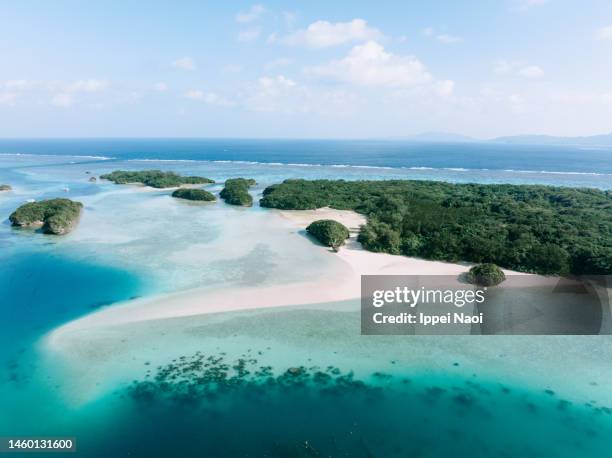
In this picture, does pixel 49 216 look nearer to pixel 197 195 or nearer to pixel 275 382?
pixel 197 195

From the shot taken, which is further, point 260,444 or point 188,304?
point 188,304

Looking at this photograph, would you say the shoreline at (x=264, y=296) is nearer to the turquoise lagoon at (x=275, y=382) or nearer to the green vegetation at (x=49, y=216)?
the turquoise lagoon at (x=275, y=382)

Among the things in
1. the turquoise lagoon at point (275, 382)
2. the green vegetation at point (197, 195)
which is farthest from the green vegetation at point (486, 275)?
the green vegetation at point (197, 195)

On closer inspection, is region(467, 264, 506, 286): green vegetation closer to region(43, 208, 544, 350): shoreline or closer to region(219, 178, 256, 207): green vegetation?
region(43, 208, 544, 350): shoreline

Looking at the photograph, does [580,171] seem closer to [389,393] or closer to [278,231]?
[278,231]

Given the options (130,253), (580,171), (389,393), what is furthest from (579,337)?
(580,171)

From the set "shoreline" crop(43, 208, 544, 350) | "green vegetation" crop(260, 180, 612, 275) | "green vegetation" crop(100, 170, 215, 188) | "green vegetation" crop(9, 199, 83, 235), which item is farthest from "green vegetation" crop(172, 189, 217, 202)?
"shoreline" crop(43, 208, 544, 350)

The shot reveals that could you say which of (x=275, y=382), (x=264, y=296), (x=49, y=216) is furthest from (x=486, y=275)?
(x=49, y=216)

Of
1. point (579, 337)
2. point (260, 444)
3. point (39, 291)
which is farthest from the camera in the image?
point (39, 291)
